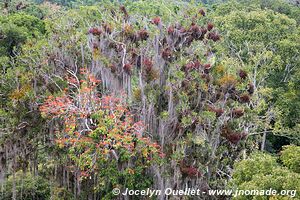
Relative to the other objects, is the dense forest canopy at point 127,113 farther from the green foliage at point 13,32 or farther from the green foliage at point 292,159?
the green foliage at point 13,32

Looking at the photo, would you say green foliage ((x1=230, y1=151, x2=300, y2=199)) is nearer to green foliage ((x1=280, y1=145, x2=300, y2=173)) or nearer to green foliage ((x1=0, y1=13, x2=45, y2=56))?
green foliage ((x1=280, y1=145, x2=300, y2=173))

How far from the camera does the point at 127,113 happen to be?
9.81 meters

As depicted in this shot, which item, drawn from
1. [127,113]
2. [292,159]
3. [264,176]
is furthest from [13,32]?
[264,176]

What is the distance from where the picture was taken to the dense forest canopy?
913 centimetres

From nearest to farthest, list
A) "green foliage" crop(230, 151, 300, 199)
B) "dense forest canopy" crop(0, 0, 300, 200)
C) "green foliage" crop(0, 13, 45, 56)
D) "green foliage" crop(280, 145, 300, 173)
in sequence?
"green foliage" crop(230, 151, 300, 199) → "green foliage" crop(280, 145, 300, 173) → "dense forest canopy" crop(0, 0, 300, 200) → "green foliage" crop(0, 13, 45, 56)

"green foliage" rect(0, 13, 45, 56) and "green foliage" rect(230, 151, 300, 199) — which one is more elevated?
"green foliage" rect(230, 151, 300, 199)

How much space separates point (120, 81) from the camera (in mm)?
11109

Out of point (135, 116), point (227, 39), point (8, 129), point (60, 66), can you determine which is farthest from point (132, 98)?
point (227, 39)

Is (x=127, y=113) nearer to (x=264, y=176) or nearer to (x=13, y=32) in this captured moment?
(x=264, y=176)

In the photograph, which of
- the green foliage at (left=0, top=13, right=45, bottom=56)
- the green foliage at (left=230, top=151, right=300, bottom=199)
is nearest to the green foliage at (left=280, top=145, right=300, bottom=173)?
the green foliage at (left=230, top=151, right=300, bottom=199)

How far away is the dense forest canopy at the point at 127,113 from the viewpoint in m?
9.13

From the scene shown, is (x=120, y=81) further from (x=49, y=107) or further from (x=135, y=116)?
(x=49, y=107)

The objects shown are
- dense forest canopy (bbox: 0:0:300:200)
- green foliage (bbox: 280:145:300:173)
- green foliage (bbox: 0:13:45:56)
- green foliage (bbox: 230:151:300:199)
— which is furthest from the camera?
green foliage (bbox: 0:13:45:56)

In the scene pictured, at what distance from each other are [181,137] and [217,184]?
1518 millimetres
